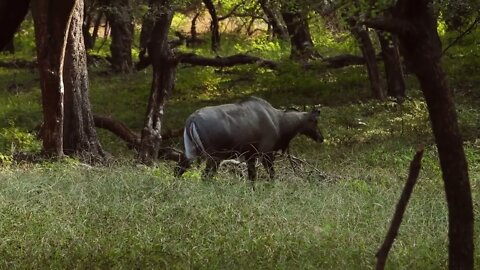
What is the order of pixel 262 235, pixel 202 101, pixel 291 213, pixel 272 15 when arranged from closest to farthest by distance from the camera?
pixel 262 235 → pixel 291 213 → pixel 202 101 → pixel 272 15

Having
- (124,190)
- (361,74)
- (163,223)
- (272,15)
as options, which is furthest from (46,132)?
(272,15)

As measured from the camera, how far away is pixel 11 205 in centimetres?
775

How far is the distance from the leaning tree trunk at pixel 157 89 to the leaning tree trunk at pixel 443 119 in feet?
26.1

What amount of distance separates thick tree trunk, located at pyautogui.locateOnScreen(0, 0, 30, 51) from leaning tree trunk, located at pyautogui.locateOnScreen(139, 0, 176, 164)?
24.3ft

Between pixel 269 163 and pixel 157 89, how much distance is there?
387cm

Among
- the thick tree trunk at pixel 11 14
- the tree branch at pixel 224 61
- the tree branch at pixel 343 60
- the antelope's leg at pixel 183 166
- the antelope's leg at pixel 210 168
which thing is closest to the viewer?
the thick tree trunk at pixel 11 14

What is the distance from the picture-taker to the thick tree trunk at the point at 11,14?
5.71m

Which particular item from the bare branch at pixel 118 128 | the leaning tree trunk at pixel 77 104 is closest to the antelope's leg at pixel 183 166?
the leaning tree trunk at pixel 77 104

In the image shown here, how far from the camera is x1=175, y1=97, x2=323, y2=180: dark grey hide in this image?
35.4ft

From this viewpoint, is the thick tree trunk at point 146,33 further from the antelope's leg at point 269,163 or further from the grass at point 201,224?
the grass at point 201,224

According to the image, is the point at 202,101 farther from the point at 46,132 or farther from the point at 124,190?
the point at 124,190

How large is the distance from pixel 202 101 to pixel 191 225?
12.0m

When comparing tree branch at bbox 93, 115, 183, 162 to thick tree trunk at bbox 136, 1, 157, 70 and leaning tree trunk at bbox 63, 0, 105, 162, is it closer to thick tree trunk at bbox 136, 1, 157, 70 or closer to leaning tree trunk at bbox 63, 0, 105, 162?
leaning tree trunk at bbox 63, 0, 105, 162

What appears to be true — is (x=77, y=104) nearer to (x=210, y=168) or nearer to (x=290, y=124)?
(x=290, y=124)
